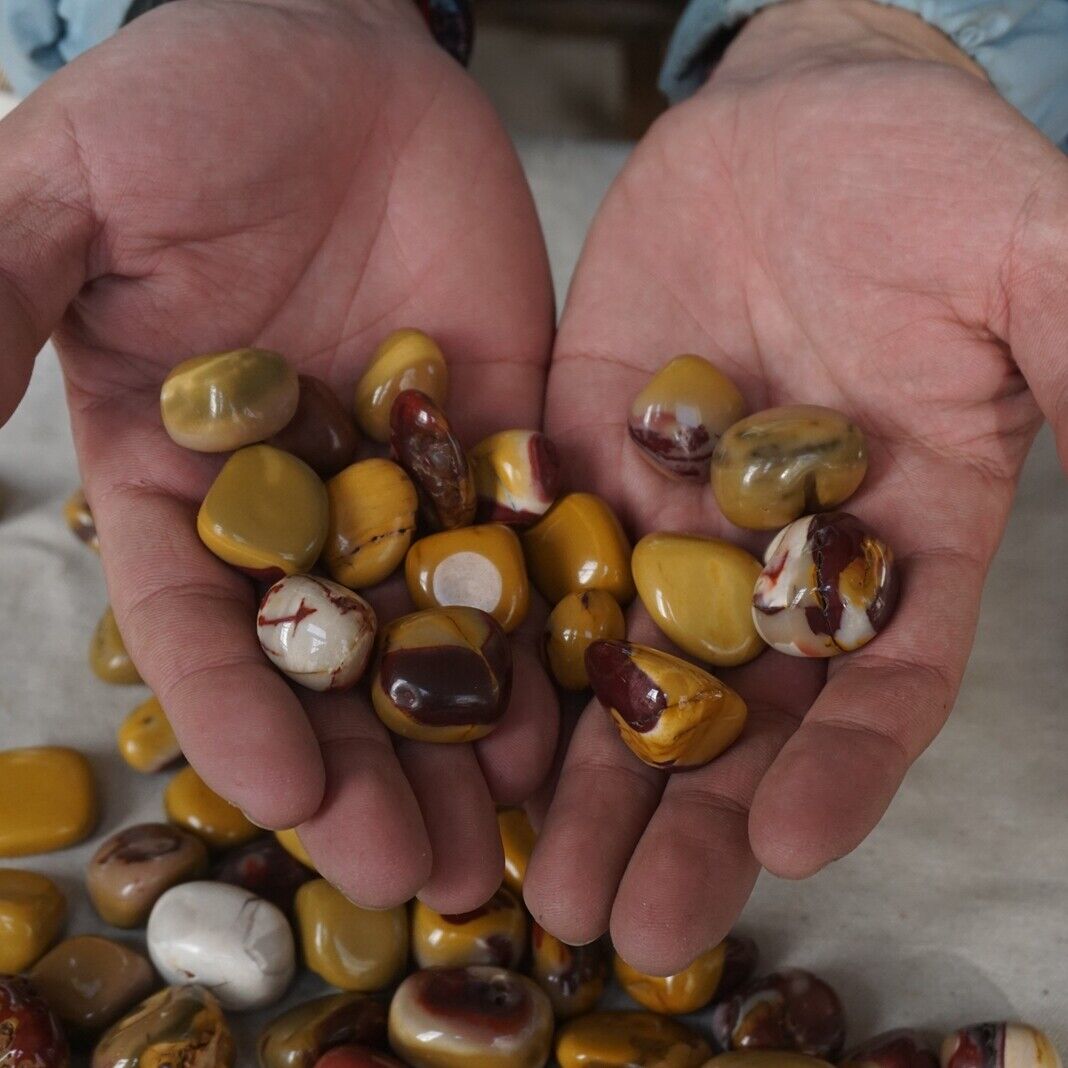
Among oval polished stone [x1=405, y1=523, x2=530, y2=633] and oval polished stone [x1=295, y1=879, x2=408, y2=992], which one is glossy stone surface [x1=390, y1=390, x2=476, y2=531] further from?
oval polished stone [x1=295, y1=879, x2=408, y2=992]

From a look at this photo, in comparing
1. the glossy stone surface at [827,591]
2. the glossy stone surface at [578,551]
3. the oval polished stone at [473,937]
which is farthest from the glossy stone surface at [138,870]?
the glossy stone surface at [827,591]

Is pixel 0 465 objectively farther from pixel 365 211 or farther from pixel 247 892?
pixel 247 892

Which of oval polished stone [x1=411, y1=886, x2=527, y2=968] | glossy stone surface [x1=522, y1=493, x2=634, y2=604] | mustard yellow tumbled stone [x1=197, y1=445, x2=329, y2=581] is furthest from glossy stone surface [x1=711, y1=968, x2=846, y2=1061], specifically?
mustard yellow tumbled stone [x1=197, y1=445, x2=329, y2=581]

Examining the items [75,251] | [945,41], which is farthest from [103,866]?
[945,41]

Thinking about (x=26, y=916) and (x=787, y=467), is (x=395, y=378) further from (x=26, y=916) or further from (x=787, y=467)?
(x=26, y=916)

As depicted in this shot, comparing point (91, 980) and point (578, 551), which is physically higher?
point (578, 551)

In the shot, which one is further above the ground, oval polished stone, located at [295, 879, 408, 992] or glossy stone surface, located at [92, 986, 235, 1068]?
glossy stone surface, located at [92, 986, 235, 1068]

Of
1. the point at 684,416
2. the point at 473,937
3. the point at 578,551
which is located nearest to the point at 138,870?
the point at 473,937
